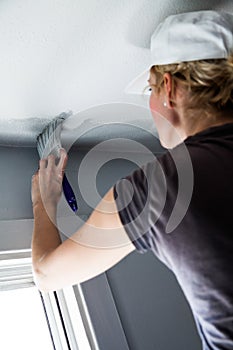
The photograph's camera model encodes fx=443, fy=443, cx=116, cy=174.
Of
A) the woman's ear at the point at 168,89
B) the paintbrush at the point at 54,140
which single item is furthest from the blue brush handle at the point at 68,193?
the woman's ear at the point at 168,89

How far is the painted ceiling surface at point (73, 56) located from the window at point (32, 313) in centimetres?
37

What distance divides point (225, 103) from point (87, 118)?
547 millimetres

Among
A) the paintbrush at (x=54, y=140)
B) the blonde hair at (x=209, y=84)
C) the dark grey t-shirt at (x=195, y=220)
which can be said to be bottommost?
the dark grey t-shirt at (x=195, y=220)

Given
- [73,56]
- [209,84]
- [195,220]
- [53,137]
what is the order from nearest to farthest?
[195,220]
[209,84]
[73,56]
[53,137]

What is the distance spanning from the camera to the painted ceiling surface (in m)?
0.85

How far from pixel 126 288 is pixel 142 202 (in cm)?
65

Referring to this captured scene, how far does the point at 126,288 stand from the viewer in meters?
1.23

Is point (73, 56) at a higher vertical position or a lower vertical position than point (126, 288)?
higher

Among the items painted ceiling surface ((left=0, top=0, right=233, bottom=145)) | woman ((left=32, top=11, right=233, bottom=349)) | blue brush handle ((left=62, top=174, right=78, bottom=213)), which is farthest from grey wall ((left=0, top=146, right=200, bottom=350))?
woman ((left=32, top=11, right=233, bottom=349))

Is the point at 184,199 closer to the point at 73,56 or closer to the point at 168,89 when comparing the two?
the point at 168,89

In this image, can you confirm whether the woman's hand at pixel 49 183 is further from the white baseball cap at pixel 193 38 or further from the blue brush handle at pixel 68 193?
the white baseball cap at pixel 193 38

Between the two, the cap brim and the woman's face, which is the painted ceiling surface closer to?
the cap brim

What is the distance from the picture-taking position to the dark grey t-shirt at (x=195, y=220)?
0.60 metres

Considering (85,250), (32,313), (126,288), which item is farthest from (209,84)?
(32,313)
